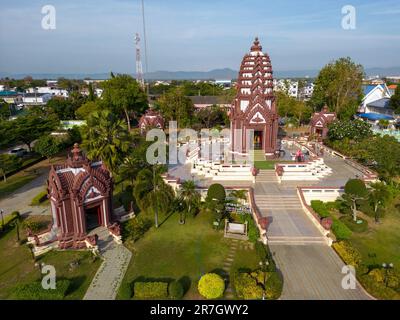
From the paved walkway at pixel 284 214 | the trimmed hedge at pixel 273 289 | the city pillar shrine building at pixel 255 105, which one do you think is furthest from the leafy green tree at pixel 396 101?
the trimmed hedge at pixel 273 289

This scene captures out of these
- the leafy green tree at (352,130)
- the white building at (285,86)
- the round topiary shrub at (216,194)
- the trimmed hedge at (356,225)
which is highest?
the white building at (285,86)

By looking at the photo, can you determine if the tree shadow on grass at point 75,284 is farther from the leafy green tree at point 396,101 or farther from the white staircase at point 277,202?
the leafy green tree at point 396,101

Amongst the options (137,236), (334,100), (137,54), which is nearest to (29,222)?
(137,236)

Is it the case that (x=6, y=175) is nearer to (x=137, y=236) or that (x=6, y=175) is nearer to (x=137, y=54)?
(x=137, y=236)

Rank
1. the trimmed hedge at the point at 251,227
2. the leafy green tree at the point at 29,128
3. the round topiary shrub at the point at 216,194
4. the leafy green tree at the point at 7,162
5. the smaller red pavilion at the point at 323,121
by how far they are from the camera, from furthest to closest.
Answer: the smaller red pavilion at the point at 323,121 < the leafy green tree at the point at 29,128 < the leafy green tree at the point at 7,162 < the round topiary shrub at the point at 216,194 < the trimmed hedge at the point at 251,227

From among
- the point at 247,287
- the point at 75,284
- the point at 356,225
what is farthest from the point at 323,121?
the point at 75,284

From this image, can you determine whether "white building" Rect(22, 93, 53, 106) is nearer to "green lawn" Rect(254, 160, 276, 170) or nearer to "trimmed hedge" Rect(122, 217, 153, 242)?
"green lawn" Rect(254, 160, 276, 170)

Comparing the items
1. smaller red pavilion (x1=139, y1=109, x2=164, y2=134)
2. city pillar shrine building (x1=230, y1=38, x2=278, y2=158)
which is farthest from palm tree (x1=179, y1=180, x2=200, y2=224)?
smaller red pavilion (x1=139, y1=109, x2=164, y2=134)
